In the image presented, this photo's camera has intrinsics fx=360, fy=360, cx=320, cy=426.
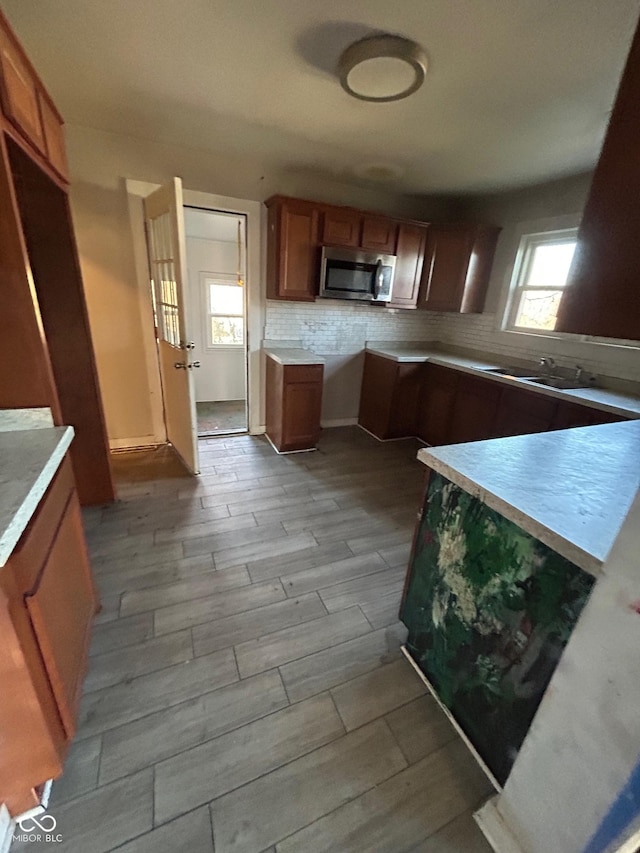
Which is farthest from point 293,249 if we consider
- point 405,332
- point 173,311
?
point 405,332

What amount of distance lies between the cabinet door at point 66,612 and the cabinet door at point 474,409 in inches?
113

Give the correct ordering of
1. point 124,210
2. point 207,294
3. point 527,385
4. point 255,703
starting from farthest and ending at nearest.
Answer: point 207,294 → point 124,210 → point 527,385 → point 255,703

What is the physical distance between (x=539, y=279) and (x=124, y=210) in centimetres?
357

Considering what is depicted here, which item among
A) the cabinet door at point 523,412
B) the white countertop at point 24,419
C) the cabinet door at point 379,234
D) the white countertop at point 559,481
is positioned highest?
the cabinet door at point 379,234

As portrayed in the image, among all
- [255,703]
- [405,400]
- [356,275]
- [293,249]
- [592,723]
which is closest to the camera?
[592,723]

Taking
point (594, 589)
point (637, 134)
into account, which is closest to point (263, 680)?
point (594, 589)

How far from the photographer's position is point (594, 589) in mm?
757

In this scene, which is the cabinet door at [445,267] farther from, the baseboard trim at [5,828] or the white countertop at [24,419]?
the baseboard trim at [5,828]

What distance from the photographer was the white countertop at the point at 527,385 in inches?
88.9

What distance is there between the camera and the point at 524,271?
339 centimetres

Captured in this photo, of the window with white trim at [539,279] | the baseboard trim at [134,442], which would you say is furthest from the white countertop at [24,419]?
the window with white trim at [539,279]

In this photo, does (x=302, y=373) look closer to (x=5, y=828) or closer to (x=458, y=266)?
(x=458, y=266)

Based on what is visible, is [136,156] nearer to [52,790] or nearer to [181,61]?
[181,61]

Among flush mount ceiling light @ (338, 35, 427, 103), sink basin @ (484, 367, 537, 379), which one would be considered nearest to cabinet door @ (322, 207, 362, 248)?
flush mount ceiling light @ (338, 35, 427, 103)
